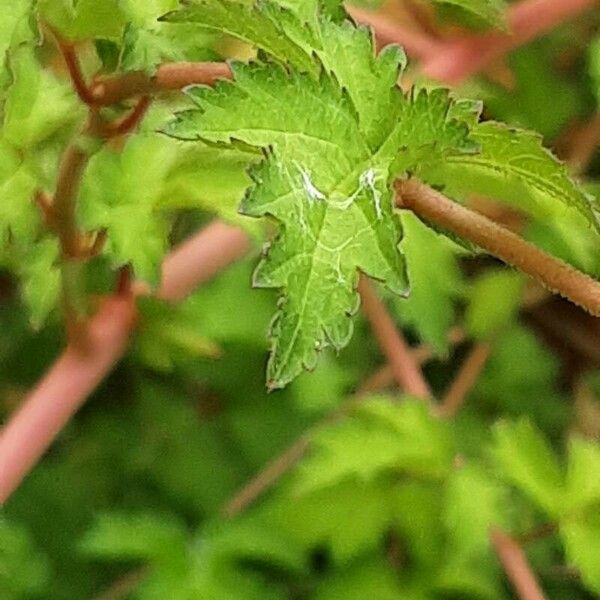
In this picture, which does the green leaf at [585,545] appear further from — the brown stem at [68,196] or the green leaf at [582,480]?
the brown stem at [68,196]

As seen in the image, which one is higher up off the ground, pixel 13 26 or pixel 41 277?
pixel 13 26

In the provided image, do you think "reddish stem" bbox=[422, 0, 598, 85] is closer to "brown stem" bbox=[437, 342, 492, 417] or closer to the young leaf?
"brown stem" bbox=[437, 342, 492, 417]

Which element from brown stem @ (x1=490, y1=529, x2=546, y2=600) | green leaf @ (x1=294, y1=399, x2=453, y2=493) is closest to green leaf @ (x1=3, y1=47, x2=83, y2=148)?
green leaf @ (x1=294, y1=399, x2=453, y2=493)

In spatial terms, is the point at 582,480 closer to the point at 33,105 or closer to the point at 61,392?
the point at 61,392

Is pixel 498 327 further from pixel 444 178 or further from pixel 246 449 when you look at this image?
pixel 444 178

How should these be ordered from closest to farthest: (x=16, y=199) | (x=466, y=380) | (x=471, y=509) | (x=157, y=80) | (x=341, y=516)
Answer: (x=157, y=80) → (x=16, y=199) → (x=471, y=509) → (x=341, y=516) → (x=466, y=380)

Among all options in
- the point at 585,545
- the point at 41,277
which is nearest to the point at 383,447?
the point at 585,545

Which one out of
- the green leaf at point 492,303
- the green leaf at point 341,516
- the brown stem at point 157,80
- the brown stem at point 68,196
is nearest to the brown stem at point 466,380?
the green leaf at point 492,303
